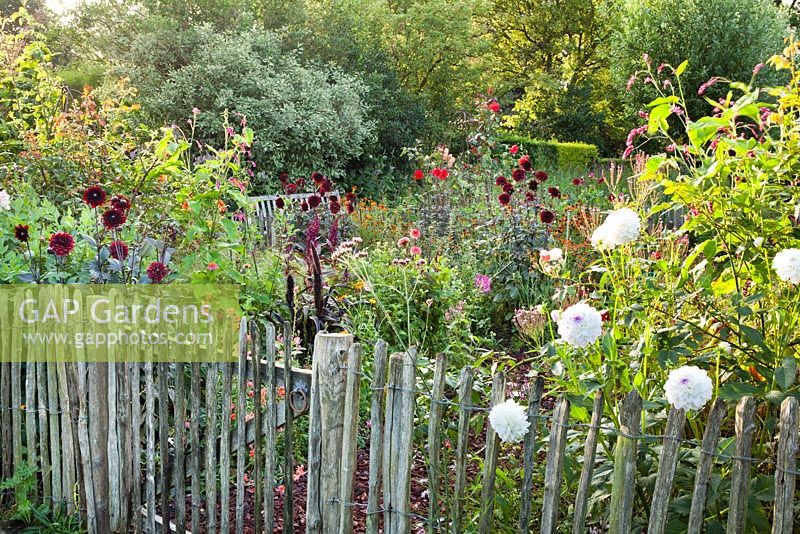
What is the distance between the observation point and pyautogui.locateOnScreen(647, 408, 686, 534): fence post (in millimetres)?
1698

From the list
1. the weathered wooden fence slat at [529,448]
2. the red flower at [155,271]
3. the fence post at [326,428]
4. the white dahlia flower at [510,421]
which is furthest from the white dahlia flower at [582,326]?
the red flower at [155,271]

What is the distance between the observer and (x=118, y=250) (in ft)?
10.0

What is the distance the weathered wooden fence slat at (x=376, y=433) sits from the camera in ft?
7.16

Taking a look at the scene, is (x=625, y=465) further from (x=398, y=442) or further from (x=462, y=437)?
(x=398, y=442)

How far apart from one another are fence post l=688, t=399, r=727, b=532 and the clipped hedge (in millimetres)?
14403

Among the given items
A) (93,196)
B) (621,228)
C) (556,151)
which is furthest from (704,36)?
(93,196)

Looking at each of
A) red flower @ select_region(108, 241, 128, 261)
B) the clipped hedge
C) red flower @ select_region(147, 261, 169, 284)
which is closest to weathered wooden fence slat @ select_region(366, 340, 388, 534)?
red flower @ select_region(147, 261, 169, 284)

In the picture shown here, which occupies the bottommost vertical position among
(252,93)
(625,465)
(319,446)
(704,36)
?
(319,446)

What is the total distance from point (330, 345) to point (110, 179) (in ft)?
8.67

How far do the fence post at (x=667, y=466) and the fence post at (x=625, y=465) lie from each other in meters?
0.07

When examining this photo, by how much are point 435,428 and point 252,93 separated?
9814 mm

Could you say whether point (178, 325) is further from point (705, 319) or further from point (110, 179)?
point (705, 319)

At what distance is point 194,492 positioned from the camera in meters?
2.70

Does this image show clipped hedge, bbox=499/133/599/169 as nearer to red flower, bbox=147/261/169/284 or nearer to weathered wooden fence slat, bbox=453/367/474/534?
red flower, bbox=147/261/169/284
